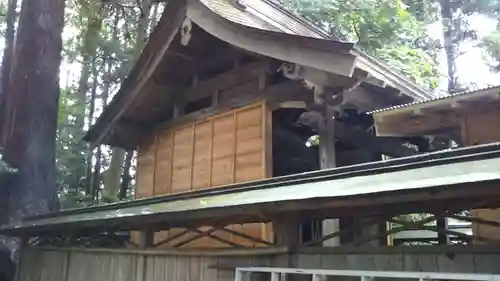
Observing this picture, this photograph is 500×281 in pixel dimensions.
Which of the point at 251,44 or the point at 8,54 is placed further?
the point at 8,54

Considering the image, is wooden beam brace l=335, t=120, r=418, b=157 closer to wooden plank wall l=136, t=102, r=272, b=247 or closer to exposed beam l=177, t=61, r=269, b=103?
wooden plank wall l=136, t=102, r=272, b=247

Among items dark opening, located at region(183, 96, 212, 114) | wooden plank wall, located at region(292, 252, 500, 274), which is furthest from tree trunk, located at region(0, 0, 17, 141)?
wooden plank wall, located at region(292, 252, 500, 274)

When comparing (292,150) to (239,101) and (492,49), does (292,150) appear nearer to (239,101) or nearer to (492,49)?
(239,101)

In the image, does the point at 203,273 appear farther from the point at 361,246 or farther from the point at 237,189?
the point at 361,246

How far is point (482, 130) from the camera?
5207 millimetres

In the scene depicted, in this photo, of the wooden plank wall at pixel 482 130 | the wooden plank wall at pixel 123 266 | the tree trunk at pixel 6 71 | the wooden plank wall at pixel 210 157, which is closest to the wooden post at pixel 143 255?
the wooden plank wall at pixel 123 266

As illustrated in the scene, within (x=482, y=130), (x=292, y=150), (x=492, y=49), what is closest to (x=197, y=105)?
(x=292, y=150)

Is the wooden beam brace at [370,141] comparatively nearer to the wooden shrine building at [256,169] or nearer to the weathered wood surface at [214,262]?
the wooden shrine building at [256,169]

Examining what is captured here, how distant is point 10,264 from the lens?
32.8 feet

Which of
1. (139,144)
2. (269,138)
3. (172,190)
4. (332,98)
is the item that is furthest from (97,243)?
(332,98)

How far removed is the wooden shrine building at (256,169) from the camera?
3.35m

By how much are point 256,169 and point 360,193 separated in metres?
3.56

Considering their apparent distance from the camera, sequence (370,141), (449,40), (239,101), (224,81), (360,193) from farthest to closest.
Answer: (449,40), (370,141), (224,81), (239,101), (360,193)

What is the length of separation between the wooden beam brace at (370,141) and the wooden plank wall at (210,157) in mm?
1164
